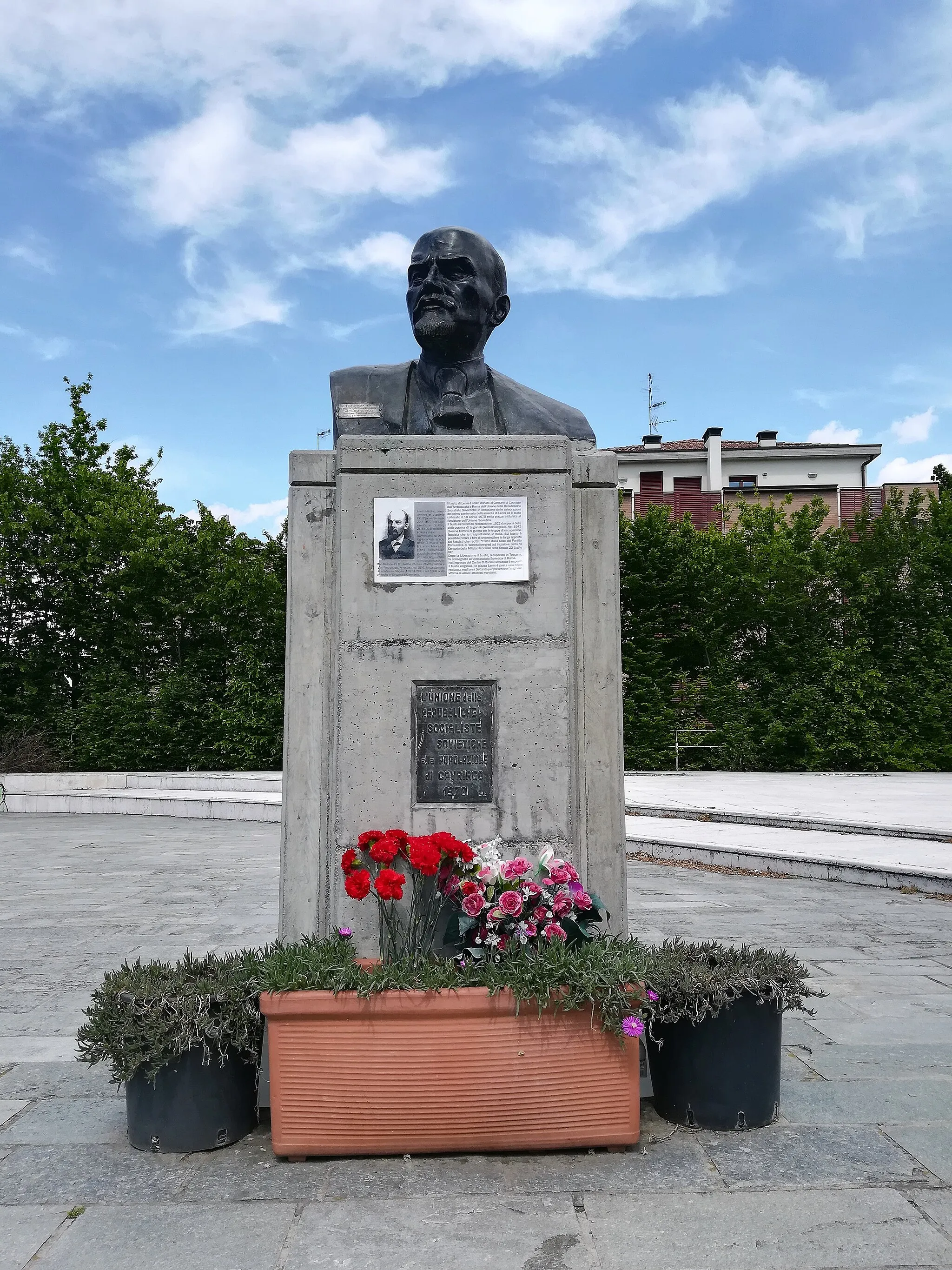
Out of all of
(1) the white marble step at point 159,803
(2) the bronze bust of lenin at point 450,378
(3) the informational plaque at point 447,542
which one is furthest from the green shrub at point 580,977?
(1) the white marble step at point 159,803

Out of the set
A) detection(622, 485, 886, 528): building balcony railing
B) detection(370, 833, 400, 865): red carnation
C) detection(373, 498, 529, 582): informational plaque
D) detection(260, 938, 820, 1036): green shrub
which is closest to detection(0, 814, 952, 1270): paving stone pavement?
detection(260, 938, 820, 1036): green shrub

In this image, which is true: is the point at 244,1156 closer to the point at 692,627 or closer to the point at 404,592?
the point at 404,592

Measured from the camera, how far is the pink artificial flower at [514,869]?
3.04 meters

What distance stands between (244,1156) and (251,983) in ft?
1.56

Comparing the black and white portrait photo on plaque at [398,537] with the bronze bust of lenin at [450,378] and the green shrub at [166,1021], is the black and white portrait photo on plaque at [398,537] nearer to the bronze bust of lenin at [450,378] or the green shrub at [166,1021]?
the bronze bust of lenin at [450,378]

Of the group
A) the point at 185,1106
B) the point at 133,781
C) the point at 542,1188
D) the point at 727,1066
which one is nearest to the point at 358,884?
the point at 185,1106

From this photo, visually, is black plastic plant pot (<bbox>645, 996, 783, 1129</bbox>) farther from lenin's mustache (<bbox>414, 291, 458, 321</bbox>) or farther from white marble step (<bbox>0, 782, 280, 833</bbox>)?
white marble step (<bbox>0, 782, 280, 833</bbox>)

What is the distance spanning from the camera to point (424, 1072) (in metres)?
2.76

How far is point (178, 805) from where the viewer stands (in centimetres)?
1491

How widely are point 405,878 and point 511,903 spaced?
40 cm

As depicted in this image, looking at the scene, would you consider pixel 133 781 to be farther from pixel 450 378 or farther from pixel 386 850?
pixel 386 850

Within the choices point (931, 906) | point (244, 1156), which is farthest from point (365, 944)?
point (931, 906)

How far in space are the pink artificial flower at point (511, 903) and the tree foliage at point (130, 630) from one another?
52.4 ft

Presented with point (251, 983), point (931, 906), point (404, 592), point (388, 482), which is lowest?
point (931, 906)
